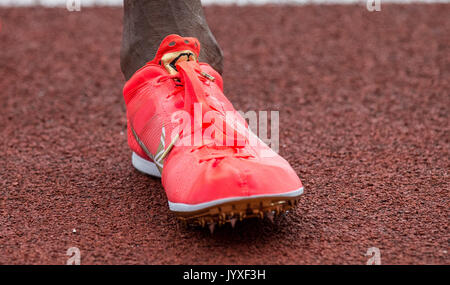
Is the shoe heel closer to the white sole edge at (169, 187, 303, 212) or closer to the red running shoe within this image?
the red running shoe

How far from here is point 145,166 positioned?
131cm

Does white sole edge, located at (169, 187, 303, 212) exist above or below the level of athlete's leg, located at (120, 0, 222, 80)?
below

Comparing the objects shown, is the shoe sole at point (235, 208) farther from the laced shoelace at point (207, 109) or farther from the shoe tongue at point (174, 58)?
the shoe tongue at point (174, 58)

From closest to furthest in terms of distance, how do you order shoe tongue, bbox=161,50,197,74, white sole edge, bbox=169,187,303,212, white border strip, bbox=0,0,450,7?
white sole edge, bbox=169,187,303,212 < shoe tongue, bbox=161,50,197,74 < white border strip, bbox=0,0,450,7

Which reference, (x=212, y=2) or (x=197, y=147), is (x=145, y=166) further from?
(x=212, y=2)

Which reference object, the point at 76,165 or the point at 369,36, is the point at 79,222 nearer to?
the point at 76,165

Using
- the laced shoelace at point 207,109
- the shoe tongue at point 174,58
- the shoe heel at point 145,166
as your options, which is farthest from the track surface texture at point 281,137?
the shoe tongue at point 174,58

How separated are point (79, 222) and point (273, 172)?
0.40 metres

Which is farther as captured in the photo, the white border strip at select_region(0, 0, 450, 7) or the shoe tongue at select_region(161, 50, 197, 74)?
the white border strip at select_region(0, 0, 450, 7)

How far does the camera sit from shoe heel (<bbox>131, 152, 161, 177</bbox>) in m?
1.29

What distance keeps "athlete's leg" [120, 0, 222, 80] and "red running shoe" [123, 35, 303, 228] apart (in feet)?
0.29

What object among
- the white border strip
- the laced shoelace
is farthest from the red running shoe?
the white border strip

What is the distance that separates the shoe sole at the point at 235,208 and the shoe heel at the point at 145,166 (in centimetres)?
31

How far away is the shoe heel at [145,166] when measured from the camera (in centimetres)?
129
